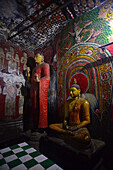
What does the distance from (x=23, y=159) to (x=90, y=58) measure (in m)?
2.94

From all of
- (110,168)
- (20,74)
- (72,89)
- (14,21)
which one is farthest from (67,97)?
(14,21)

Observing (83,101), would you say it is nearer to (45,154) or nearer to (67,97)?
(67,97)

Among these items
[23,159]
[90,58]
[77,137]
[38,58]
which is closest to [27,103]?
[38,58]

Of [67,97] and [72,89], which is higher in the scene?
[72,89]

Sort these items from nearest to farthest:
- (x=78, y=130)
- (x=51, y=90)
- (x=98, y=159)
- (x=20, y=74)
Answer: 1. (x=98, y=159)
2. (x=78, y=130)
3. (x=51, y=90)
4. (x=20, y=74)

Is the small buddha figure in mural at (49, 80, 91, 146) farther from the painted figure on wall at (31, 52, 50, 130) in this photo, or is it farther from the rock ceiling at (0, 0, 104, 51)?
the rock ceiling at (0, 0, 104, 51)

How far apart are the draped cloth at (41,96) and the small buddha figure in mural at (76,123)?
568mm

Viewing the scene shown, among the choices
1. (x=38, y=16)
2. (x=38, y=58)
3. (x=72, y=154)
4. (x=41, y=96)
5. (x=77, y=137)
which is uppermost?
(x=38, y=16)

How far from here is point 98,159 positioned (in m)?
1.89

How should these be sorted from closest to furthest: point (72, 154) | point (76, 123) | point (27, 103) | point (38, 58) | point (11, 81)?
point (72, 154), point (76, 123), point (38, 58), point (11, 81), point (27, 103)

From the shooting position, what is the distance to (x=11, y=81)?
3752mm

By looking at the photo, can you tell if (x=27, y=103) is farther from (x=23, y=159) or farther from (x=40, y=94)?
(x=23, y=159)

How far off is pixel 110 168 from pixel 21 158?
77.0 inches

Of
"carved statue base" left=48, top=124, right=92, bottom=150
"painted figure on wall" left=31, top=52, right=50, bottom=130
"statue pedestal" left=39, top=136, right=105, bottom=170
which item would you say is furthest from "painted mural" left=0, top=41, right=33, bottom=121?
"carved statue base" left=48, top=124, right=92, bottom=150
